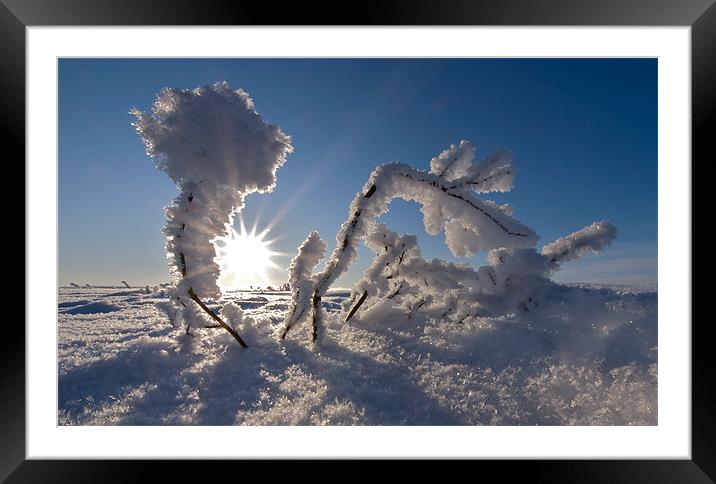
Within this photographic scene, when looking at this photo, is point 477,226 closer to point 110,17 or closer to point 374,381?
point 374,381

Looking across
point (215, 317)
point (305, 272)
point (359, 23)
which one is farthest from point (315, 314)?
point (359, 23)

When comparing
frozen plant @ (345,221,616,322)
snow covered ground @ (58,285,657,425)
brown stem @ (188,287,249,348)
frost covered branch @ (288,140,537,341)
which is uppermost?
frost covered branch @ (288,140,537,341)

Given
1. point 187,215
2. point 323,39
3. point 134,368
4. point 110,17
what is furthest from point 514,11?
point 134,368

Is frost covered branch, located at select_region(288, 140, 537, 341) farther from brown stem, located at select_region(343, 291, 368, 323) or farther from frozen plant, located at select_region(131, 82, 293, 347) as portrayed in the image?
frozen plant, located at select_region(131, 82, 293, 347)

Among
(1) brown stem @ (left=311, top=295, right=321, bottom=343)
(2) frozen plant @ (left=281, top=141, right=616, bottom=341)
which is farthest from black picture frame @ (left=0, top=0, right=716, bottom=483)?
(1) brown stem @ (left=311, top=295, right=321, bottom=343)

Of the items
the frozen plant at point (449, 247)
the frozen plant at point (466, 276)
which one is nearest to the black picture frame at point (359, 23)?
the frozen plant at point (449, 247)
